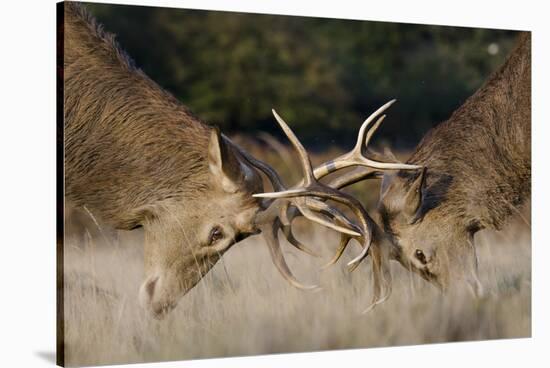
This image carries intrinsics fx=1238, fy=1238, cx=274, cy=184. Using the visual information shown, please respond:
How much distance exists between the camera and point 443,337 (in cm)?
947

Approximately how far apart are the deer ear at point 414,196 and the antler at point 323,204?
0.12 meters

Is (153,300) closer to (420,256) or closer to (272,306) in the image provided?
(272,306)

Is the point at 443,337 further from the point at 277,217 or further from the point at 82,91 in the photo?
the point at 82,91

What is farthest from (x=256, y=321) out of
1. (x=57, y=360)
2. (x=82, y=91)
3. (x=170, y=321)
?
(x=82, y=91)

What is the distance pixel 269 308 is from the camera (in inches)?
350

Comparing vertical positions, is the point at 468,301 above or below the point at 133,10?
below

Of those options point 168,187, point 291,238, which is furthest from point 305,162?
point 168,187

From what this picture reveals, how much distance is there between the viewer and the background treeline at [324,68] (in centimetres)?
954

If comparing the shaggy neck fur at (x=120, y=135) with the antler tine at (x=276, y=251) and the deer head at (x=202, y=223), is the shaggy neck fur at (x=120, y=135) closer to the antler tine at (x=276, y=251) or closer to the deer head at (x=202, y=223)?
the deer head at (x=202, y=223)

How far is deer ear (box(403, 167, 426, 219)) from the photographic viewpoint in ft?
29.8

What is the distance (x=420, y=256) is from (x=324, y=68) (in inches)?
66.4

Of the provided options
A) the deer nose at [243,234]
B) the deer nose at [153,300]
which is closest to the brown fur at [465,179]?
the deer nose at [243,234]

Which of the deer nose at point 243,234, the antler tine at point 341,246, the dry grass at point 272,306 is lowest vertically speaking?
the dry grass at point 272,306

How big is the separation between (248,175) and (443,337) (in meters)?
2.07
